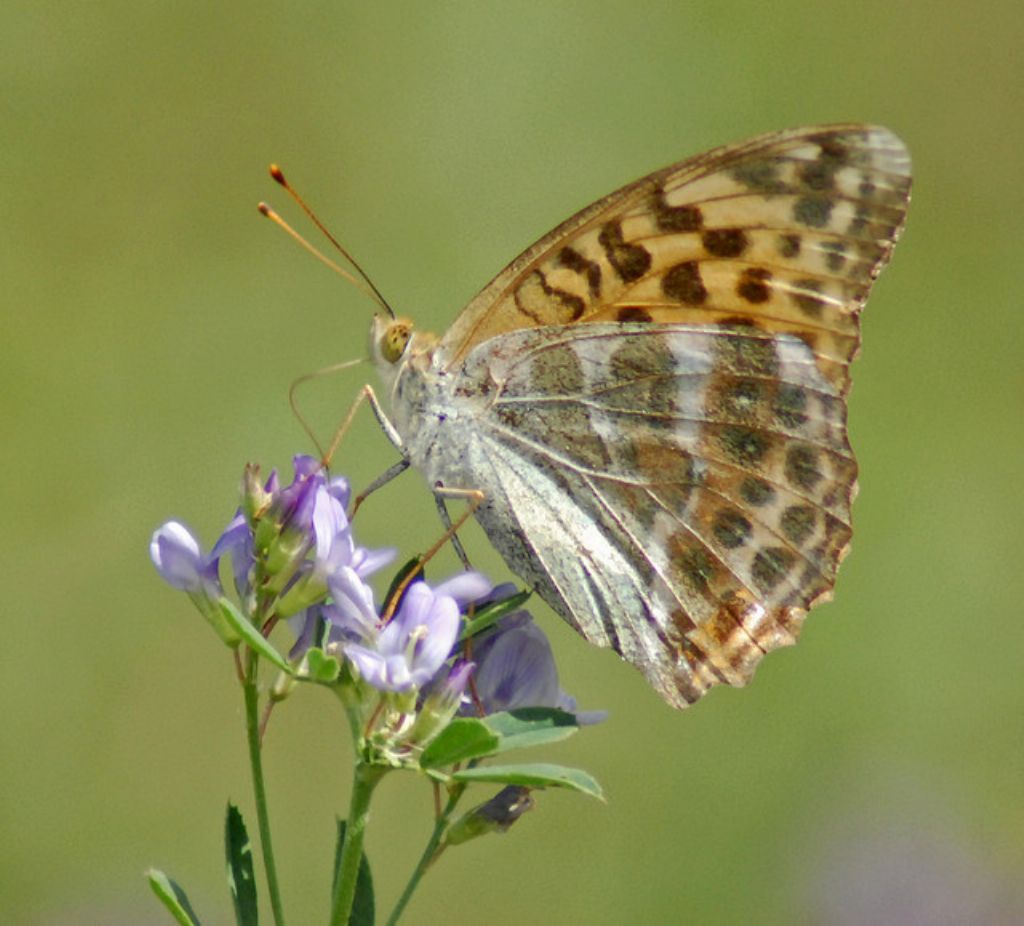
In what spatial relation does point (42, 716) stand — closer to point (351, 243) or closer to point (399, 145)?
point (351, 243)

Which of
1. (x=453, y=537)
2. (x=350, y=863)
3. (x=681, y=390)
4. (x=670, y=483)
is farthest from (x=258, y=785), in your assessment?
(x=681, y=390)

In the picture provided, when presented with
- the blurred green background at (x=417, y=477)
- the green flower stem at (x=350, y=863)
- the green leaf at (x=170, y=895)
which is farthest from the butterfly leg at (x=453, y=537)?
the blurred green background at (x=417, y=477)

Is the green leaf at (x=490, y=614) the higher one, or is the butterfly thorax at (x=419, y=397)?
the butterfly thorax at (x=419, y=397)

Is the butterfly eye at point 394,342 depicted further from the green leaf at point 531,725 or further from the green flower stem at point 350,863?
the green flower stem at point 350,863

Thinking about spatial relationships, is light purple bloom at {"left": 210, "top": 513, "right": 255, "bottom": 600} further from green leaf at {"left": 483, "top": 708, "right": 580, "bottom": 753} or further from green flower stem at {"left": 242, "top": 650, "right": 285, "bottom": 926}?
green leaf at {"left": 483, "top": 708, "right": 580, "bottom": 753}

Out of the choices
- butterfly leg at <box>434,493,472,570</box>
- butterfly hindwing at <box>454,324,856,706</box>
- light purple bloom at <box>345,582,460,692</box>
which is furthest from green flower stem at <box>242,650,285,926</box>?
butterfly hindwing at <box>454,324,856,706</box>

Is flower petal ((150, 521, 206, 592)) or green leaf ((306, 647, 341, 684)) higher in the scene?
flower petal ((150, 521, 206, 592))
